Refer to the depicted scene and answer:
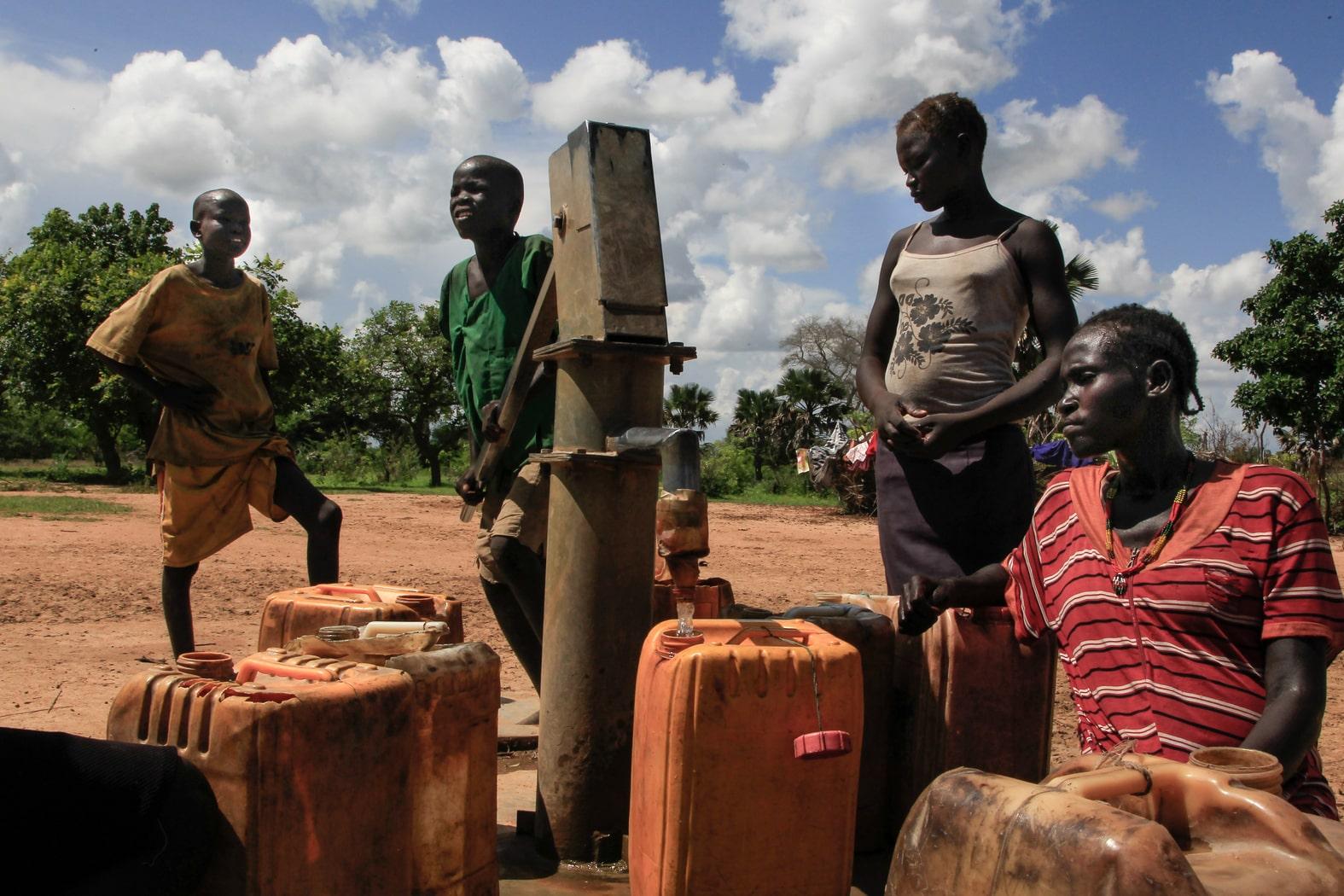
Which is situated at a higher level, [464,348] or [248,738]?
[464,348]

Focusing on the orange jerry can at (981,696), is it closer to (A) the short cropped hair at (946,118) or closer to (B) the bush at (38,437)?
(A) the short cropped hair at (946,118)

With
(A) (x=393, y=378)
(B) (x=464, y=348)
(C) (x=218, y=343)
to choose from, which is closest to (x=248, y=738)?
(B) (x=464, y=348)

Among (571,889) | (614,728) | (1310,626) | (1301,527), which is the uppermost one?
(1301,527)

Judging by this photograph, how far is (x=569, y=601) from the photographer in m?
2.76

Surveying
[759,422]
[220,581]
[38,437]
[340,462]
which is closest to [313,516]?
[220,581]

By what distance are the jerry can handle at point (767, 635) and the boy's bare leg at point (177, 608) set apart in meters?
2.57

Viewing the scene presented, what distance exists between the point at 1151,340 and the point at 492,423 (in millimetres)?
2013

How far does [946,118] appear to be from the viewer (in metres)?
3.03

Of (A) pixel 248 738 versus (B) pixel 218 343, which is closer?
(A) pixel 248 738

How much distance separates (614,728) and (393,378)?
32667 mm

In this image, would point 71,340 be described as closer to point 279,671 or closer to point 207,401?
point 207,401

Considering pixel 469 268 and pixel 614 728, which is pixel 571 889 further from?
pixel 469 268

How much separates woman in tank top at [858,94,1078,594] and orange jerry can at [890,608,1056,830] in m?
0.28

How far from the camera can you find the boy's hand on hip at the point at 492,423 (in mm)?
3480
